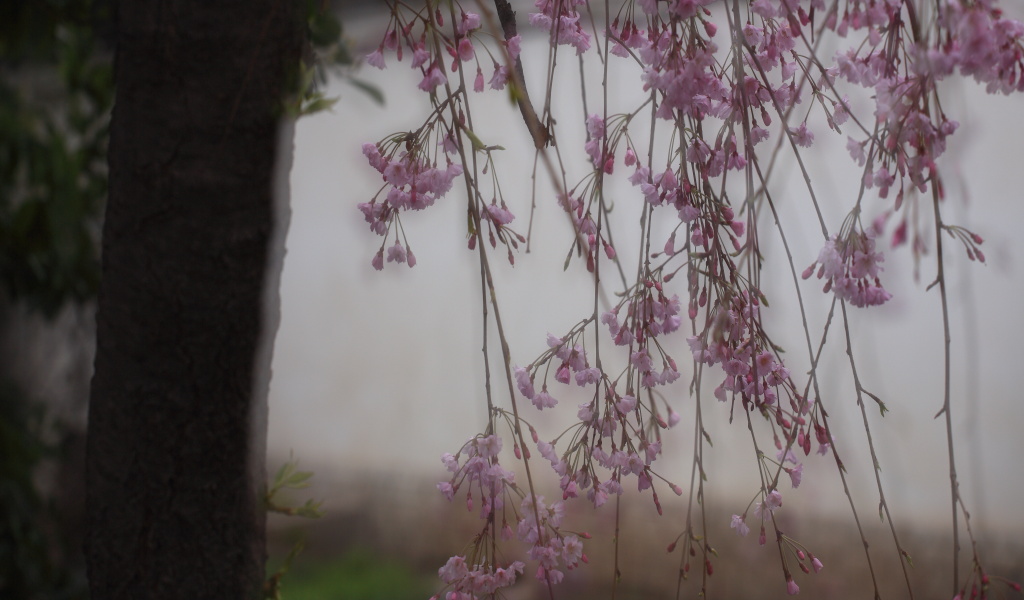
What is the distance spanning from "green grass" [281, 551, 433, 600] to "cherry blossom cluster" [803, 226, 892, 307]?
58 centimetres

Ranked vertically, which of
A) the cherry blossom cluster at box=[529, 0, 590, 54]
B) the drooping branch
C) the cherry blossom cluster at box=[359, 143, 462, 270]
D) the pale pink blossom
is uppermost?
the cherry blossom cluster at box=[529, 0, 590, 54]

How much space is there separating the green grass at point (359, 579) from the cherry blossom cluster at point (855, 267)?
578 mm

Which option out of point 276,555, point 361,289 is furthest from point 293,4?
point 361,289

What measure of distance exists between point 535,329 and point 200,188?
0.51 meters

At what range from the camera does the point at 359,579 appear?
1072mm

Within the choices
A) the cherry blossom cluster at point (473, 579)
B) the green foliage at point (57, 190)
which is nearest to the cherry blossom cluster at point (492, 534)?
the cherry blossom cluster at point (473, 579)

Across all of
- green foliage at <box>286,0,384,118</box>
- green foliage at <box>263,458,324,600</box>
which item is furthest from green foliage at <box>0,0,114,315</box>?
green foliage at <box>263,458,324,600</box>

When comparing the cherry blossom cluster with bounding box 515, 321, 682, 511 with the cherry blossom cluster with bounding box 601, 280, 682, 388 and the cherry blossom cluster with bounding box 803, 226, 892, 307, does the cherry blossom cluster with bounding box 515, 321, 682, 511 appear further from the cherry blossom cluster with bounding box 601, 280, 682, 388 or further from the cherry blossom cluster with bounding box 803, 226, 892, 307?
the cherry blossom cluster with bounding box 803, 226, 892, 307

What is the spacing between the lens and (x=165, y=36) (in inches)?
20.1

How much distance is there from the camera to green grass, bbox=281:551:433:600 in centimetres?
90

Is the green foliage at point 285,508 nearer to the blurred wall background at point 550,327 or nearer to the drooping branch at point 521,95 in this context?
the blurred wall background at point 550,327

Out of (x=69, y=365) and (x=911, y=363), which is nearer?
(x=911, y=363)

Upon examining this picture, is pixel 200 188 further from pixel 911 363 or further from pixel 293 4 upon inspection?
pixel 911 363

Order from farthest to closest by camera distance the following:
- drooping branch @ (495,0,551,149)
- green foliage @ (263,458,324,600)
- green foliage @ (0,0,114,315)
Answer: green foliage @ (0,0,114,315) → green foliage @ (263,458,324,600) → drooping branch @ (495,0,551,149)
